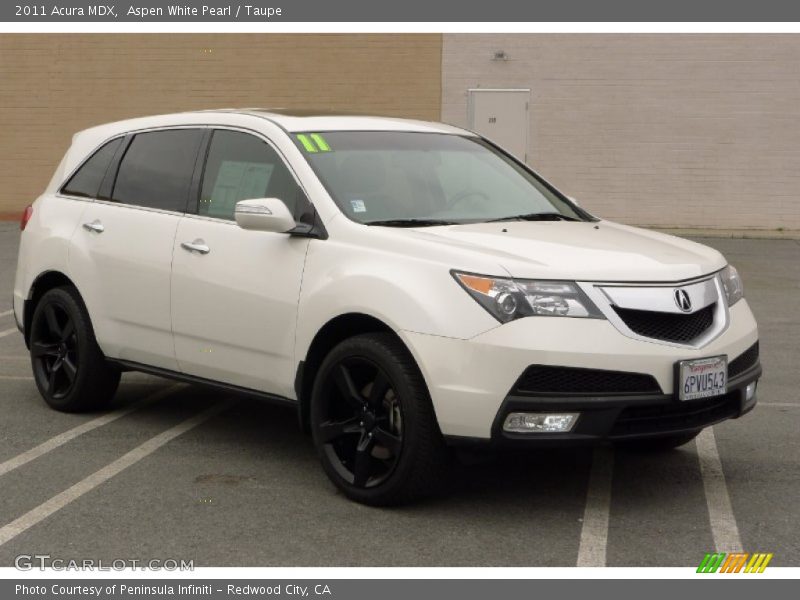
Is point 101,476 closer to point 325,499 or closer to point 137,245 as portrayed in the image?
point 325,499

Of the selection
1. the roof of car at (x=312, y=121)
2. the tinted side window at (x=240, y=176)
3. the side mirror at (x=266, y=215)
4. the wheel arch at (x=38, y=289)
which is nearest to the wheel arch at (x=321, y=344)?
the side mirror at (x=266, y=215)

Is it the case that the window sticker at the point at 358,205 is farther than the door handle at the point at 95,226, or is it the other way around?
the door handle at the point at 95,226

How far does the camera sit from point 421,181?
6449 millimetres

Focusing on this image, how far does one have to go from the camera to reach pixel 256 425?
7.39m

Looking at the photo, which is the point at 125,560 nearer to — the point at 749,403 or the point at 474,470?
the point at 474,470

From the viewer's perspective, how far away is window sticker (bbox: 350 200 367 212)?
6.07 metres

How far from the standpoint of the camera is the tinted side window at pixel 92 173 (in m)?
7.64

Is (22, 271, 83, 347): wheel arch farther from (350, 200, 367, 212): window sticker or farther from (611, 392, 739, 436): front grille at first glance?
(611, 392, 739, 436): front grille

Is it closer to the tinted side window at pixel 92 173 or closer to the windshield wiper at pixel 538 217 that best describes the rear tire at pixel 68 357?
the tinted side window at pixel 92 173

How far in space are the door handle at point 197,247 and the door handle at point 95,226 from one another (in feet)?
2.86

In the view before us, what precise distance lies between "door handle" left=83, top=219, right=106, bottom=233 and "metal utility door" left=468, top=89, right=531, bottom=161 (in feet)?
54.4

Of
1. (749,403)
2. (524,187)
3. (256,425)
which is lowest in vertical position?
(256,425)

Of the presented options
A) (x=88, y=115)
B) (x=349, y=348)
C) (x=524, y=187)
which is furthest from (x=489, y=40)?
(x=349, y=348)

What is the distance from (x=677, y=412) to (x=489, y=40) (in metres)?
18.8
